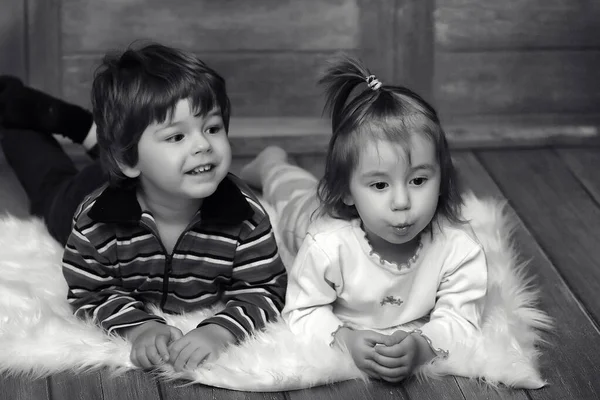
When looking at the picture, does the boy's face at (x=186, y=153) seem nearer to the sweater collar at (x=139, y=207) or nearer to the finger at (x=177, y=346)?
the sweater collar at (x=139, y=207)

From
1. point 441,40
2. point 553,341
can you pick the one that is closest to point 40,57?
point 441,40

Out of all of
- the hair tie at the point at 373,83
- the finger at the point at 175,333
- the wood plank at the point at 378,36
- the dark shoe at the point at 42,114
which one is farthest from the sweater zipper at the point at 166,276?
the wood plank at the point at 378,36

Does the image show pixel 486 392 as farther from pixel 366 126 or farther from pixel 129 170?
pixel 129 170

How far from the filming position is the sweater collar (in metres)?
1.75

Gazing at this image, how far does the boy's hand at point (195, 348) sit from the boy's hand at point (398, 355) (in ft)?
0.79

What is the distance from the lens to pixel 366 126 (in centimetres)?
165

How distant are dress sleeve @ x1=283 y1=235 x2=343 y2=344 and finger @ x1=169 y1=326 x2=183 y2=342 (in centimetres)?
17

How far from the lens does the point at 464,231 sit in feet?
5.81

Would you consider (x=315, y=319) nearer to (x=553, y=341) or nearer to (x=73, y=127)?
(x=553, y=341)

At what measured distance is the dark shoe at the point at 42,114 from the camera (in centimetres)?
223

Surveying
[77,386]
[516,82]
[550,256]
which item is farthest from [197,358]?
[516,82]

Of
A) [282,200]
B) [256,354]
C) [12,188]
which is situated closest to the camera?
[256,354]

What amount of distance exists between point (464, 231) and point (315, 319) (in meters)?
0.27

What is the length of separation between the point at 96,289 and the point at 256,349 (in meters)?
0.30
